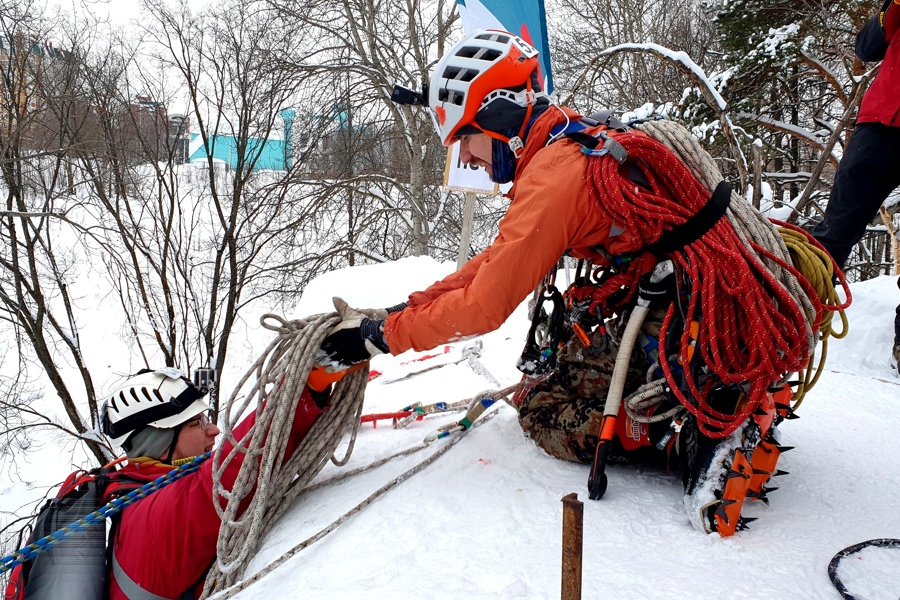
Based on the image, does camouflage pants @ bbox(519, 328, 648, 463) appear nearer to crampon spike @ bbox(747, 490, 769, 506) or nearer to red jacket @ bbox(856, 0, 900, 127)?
crampon spike @ bbox(747, 490, 769, 506)

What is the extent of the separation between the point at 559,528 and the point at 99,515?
1.43 m

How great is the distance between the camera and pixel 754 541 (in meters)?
1.55

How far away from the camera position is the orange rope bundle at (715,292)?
162cm

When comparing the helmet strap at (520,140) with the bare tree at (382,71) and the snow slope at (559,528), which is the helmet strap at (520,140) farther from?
the bare tree at (382,71)

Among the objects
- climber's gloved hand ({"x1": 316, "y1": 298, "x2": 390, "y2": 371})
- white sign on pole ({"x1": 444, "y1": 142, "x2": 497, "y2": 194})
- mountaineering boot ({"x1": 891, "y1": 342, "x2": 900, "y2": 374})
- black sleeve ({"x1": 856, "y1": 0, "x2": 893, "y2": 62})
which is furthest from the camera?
white sign on pole ({"x1": 444, "y1": 142, "x2": 497, "y2": 194})

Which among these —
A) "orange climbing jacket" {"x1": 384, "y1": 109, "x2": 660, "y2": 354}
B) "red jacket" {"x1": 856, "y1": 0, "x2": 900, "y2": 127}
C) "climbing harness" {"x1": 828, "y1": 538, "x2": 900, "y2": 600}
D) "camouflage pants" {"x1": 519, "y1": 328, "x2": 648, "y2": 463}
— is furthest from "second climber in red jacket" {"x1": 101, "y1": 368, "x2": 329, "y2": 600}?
"red jacket" {"x1": 856, "y1": 0, "x2": 900, "y2": 127}

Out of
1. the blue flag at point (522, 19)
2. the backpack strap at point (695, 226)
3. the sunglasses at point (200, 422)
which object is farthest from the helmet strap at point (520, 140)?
the blue flag at point (522, 19)

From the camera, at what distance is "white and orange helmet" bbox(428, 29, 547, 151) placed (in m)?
1.93

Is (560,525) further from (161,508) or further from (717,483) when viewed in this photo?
(161,508)

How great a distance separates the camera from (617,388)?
1795mm

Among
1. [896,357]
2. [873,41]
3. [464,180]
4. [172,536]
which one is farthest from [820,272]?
[464,180]

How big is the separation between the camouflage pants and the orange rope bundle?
1.08ft

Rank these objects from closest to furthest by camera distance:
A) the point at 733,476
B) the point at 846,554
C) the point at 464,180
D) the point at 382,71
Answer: the point at 846,554 < the point at 733,476 < the point at 464,180 < the point at 382,71

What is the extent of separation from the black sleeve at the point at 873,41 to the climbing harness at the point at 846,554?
2407mm
